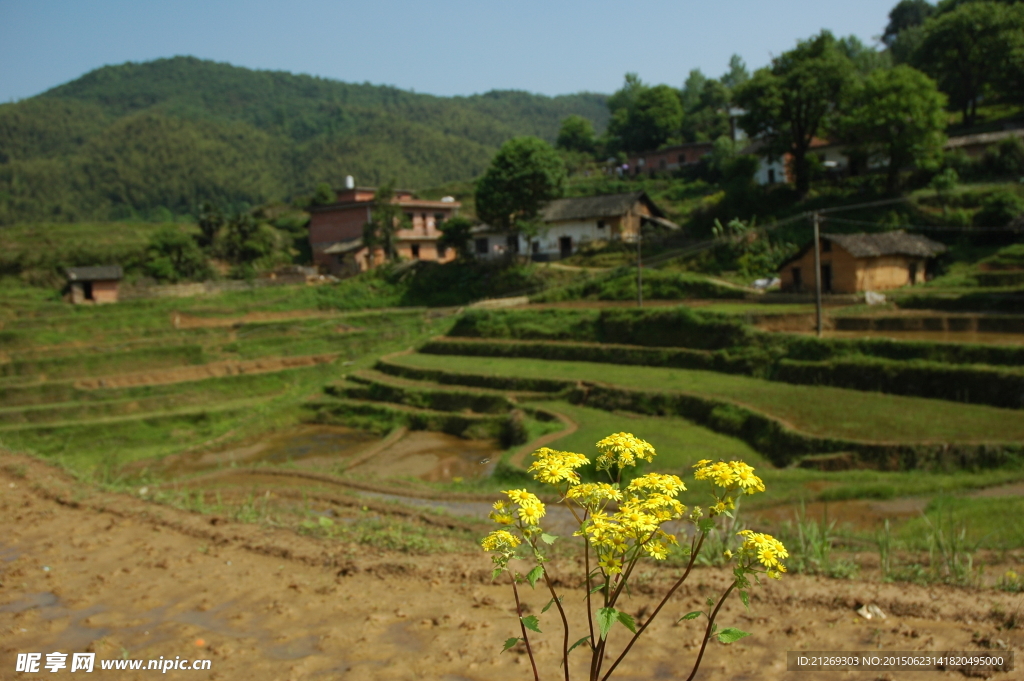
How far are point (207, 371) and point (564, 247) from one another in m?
25.2

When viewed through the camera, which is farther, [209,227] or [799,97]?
[209,227]

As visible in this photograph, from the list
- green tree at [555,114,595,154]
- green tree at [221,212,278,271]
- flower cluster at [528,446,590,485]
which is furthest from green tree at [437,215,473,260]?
flower cluster at [528,446,590,485]

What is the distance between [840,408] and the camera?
779 inches

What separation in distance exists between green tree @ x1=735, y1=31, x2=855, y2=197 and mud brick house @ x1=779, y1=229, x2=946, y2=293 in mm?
11931

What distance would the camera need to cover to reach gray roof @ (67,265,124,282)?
4303 cm

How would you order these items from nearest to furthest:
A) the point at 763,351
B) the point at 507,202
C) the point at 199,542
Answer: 1. the point at 199,542
2. the point at 763,351
3. the point at 507,202

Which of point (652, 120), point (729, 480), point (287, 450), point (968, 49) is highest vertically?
point (652, 120)

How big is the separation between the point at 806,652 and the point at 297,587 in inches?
228

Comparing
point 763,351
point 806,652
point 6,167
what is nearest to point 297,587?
point 806,652

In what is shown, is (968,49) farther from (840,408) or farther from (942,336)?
(840,408)

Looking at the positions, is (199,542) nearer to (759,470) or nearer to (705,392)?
(759,470)

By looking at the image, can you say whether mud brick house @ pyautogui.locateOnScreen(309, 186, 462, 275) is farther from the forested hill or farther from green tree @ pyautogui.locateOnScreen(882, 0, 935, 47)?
green tree @ pyautogui.locateOnScreen(882, 0, 935, 47)

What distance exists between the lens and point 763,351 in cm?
2506

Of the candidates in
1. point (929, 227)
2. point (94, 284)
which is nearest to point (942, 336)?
point (929, 227)
